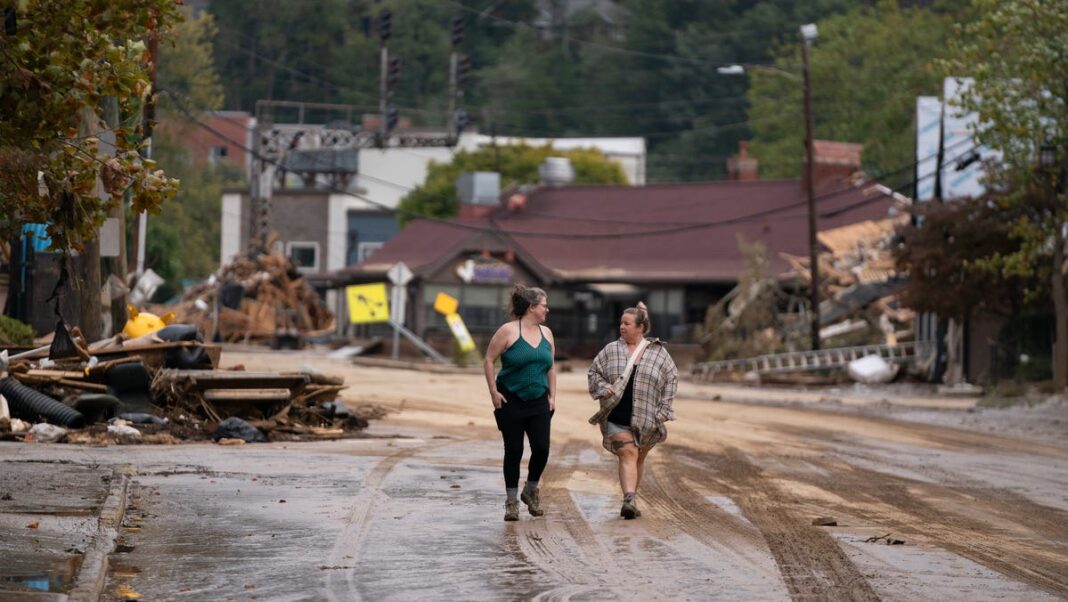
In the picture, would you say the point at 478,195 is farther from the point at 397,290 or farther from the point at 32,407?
the point at 32,407

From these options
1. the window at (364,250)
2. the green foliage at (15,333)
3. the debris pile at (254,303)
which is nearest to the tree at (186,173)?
the debris pile at (254,303)

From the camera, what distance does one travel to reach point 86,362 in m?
21.3

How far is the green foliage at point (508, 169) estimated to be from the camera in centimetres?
8656

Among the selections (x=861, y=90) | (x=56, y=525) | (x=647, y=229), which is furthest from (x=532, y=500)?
(x=861, y=90)

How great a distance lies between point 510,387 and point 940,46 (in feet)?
261

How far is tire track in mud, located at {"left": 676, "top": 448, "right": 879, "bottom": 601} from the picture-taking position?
10656 millimetres

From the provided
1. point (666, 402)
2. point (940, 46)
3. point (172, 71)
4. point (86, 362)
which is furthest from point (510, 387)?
point (940, 46)

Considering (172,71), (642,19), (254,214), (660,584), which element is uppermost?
(642,19)

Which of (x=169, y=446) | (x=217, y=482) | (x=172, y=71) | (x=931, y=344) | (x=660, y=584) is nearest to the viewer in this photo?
(x=660, y=584)

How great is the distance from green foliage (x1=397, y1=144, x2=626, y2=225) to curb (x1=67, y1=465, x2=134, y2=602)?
71103 millimetres

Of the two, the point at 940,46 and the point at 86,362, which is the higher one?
the point at 940,46

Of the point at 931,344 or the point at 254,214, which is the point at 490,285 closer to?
the point at 254,214

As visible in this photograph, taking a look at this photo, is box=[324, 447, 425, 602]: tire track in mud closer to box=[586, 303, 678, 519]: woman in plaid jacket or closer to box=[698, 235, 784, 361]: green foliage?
box=[586, 303, 678, 519]: woman in plaid jacket

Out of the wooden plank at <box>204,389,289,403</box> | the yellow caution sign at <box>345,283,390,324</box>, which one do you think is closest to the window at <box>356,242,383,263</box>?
the yellow caution sign at <box>345,283,390,324</box>
